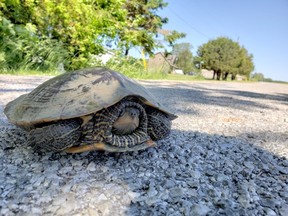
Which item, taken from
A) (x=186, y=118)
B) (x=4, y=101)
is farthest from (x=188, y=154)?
(x=4, y=101)

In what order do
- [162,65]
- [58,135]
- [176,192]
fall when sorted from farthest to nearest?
1. [162,65]
2. [58,135]
3. [176,192]

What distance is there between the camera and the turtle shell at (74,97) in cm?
142

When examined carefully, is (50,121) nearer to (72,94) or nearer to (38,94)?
(72,94)

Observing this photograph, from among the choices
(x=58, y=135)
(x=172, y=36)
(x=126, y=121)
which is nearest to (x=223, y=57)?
(x=172, y=36)

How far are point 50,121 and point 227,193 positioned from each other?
99 centimetres

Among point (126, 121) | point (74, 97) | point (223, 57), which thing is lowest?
point (126, 121)

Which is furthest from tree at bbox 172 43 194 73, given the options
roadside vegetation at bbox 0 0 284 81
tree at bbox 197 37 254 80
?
roadside vegetation at bbox 0 0 284 81

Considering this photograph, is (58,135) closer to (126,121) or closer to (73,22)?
(126,121)

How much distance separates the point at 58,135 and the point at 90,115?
198 millimetres

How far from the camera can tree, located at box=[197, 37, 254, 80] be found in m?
36.8

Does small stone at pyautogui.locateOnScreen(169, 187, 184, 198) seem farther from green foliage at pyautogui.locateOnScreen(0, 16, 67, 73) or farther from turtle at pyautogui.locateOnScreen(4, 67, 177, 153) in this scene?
green foliage at pyautogui.locateOnScreen(0, 16, 67, 73)

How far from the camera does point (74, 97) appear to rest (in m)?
1.51

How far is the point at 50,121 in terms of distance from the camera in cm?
144

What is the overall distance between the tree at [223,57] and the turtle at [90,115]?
3676cm
